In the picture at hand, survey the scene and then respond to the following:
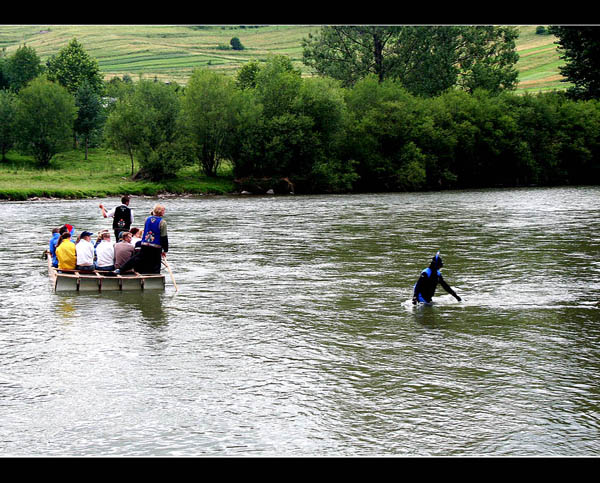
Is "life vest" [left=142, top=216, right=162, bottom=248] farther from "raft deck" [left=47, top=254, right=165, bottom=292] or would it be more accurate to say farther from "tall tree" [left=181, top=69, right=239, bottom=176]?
"tall tree" [left=181, top=69, right=239, bottom=176]

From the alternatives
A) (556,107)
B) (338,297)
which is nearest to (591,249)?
(338,297)

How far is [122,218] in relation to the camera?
83.5ft

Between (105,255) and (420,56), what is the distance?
9580 cm

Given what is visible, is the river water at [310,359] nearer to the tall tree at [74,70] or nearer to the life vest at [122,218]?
the life vest at [122,218]

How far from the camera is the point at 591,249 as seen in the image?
30828 millimetres

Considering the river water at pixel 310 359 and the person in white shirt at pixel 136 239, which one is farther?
the person in white shirt at pixel 136 239

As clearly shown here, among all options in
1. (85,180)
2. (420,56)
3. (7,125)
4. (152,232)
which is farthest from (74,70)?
(152,232)

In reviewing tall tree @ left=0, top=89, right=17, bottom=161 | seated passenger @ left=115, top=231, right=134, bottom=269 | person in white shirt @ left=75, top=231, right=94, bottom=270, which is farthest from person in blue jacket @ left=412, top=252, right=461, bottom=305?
tall tree @ left=0, top=89, right=17, bottom=161

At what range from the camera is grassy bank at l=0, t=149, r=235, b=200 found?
6738cm

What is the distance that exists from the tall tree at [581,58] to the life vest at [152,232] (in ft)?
204

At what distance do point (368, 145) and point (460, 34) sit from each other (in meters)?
34.4

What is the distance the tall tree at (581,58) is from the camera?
254 feet

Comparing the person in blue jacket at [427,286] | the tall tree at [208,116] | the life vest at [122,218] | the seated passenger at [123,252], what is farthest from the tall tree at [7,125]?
the person in blue jacket at [427,286]

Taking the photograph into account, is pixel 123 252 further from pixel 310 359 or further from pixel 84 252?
pixel 310 359
